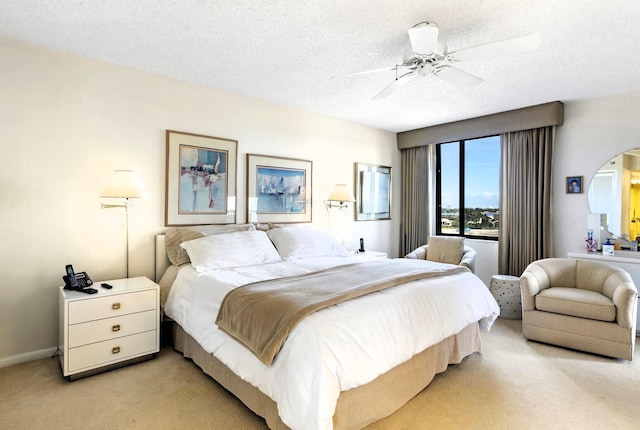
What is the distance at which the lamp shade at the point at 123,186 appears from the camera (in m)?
2.83

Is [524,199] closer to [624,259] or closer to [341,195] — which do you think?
[624,259]

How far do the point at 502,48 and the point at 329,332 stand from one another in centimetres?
203

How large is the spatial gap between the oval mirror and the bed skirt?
244 centimetres

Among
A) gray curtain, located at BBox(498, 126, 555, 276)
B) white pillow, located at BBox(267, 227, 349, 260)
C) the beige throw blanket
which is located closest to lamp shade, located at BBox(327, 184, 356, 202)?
white pillow, located at BBox(267, 227, 349, 260)

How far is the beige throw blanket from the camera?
71.1 inches

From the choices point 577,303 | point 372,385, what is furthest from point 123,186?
point 577,303

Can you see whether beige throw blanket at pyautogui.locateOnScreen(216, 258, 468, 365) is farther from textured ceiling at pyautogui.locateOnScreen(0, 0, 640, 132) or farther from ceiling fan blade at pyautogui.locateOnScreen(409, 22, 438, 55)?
textured ceiling at pyautogui.locateOnScreen(0, 0, 640, 132)

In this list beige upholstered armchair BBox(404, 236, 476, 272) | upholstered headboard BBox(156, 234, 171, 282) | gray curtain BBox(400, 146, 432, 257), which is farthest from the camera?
gray curtain BBox(400, 146, 432, 257)

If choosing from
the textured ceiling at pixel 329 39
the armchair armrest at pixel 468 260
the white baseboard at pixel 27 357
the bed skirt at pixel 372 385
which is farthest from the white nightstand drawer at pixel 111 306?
the armchair armrest at pixel 468 260

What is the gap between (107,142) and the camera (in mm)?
3082

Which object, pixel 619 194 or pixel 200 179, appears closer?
pixel 200 179

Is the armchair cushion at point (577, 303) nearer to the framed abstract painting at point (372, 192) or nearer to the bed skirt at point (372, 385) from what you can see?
the bed skirt at point (372, 385)

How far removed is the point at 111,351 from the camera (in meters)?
2.61

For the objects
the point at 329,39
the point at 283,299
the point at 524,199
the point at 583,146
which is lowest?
the point at 283,299
